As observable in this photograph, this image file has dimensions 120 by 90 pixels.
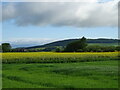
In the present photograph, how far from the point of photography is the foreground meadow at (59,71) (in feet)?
59.9

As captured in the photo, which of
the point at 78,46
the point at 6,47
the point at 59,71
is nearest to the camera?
the point at 59,71

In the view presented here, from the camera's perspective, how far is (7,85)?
17625mm

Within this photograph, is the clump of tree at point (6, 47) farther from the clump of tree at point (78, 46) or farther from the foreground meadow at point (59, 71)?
the foreground meadow at point (59, 71)

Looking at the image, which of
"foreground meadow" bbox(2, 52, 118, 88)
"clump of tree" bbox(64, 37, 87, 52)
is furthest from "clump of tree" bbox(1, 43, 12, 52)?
"foreground meadow" bbox(2, 52, 118, 88)

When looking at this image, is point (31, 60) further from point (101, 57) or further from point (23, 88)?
point (23, 88)

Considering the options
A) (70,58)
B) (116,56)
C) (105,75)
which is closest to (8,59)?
(70,58)

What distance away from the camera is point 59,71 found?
86.0 ft

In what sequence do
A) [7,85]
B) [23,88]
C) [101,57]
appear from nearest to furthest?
[23,88] → [7,85] → [101,57]

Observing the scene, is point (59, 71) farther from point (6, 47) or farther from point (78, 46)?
point (6, 47)

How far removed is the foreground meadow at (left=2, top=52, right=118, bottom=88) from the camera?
59.9 ft

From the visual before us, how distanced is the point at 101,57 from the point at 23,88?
35.2 m

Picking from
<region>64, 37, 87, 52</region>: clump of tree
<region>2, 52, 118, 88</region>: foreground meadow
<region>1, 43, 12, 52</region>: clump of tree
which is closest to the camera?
<region>2, 52, 118, 88</region>: foreground meadow

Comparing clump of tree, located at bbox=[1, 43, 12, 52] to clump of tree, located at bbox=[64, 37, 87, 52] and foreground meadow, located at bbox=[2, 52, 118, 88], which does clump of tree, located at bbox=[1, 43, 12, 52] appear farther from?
foreground meadow, located at bbox=[2, 52, 118, 88]

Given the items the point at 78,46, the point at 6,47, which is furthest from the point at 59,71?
the point at 6,47
